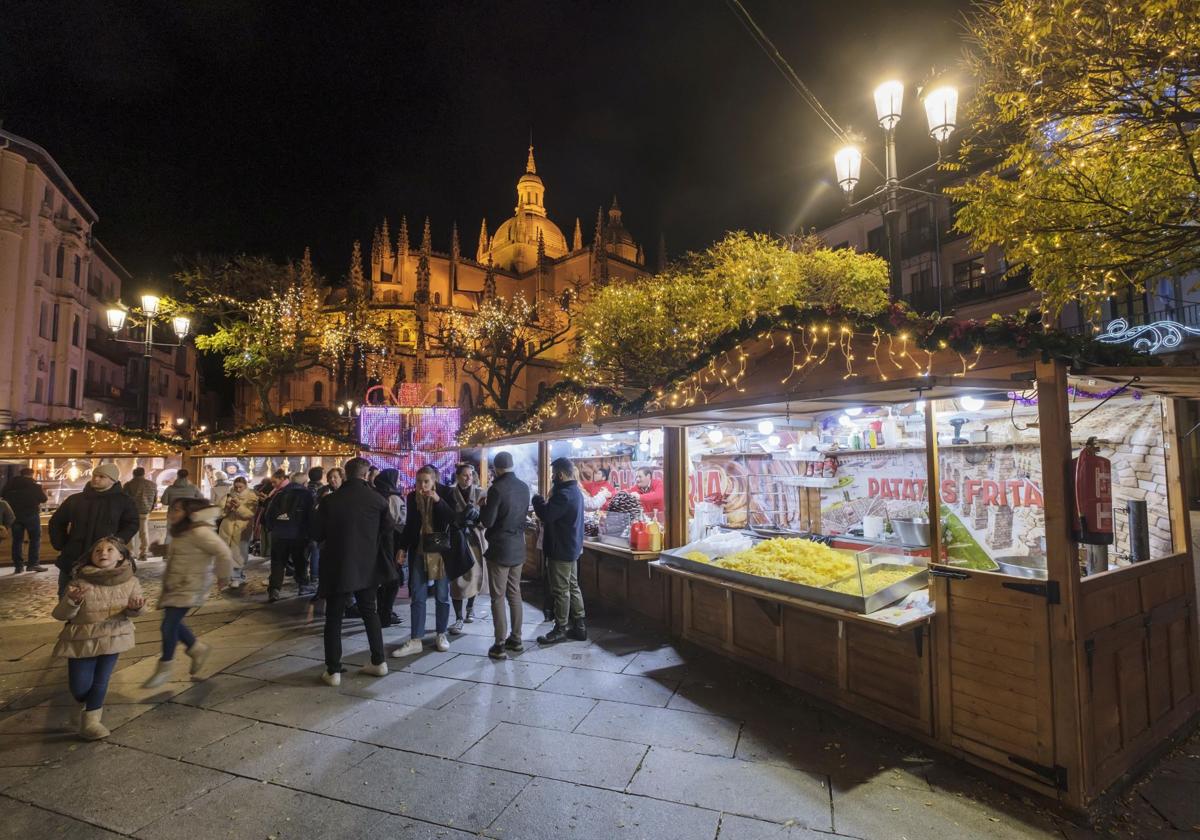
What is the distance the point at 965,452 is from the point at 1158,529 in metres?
1.44

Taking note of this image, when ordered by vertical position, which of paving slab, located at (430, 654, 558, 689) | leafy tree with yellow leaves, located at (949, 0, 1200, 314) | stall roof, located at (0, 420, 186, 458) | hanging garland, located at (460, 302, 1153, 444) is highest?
leafy tree with yellow leaves, located at (949, 0, 1200, 314)

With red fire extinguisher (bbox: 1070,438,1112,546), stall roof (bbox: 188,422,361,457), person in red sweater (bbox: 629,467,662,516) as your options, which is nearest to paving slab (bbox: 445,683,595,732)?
person in red sweater (bbox: 629,467,662,516)

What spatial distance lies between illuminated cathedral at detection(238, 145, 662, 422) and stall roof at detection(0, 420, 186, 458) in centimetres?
3050

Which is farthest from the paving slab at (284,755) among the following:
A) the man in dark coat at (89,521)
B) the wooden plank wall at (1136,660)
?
the wooden plank wall at (1136,660)

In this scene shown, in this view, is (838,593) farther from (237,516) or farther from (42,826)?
(237,516)

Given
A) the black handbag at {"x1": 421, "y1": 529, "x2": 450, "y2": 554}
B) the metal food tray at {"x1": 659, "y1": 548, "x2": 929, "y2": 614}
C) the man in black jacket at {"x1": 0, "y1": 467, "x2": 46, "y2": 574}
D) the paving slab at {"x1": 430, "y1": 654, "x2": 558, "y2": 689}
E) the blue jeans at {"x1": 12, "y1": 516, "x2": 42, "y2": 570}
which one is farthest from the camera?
the blue jeans at {"x1": 12, "y1": 516, "x2": 42, "y2": 570}

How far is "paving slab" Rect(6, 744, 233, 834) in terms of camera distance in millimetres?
3217

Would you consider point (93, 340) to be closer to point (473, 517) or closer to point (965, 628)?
point (473, 517)

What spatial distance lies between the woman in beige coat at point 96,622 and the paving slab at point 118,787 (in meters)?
0.40

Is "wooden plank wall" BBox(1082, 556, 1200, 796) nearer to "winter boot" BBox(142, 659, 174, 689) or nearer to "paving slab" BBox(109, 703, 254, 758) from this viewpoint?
"paving slab" BBox(109, 703, 254, 758)

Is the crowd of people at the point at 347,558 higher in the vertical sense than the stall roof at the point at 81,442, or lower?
lower

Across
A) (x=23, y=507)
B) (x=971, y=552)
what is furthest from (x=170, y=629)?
(x=23, y=507)

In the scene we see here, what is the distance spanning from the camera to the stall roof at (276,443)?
561 inches

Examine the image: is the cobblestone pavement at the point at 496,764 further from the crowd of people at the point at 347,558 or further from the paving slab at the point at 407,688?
the crowd of people at the point at 347,558
